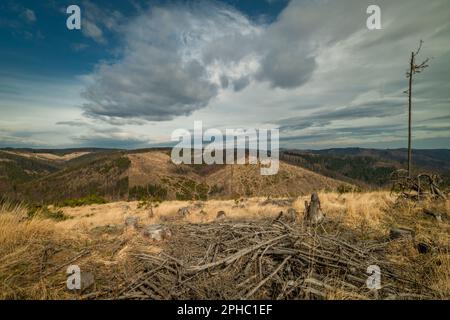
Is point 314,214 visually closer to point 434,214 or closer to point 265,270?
point 434,214

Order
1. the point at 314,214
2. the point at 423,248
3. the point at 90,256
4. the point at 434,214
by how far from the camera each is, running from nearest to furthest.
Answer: the point at 90,256, the point at 423,248, the point at 314,214, the point at 434,214

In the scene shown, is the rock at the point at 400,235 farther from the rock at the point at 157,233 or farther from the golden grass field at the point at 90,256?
the rock at the point at 157,233

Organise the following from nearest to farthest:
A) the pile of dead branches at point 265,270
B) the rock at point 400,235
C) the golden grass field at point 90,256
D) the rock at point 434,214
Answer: the pile of dead branches at point 265,270, the golden grass field at point 90,256, the rock at point 400,235, the rock at point 434,214

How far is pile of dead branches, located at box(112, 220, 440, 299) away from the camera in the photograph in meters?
3.00

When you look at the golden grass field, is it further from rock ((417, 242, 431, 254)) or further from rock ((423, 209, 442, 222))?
rock ((423, 209, 442, 222))

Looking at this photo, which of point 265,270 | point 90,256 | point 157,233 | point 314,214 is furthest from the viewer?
point 314,214

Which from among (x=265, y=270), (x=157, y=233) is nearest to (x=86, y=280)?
(x=157, y=233)

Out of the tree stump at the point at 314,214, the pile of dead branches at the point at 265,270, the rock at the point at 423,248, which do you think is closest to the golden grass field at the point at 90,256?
the rock at the point at 423,248

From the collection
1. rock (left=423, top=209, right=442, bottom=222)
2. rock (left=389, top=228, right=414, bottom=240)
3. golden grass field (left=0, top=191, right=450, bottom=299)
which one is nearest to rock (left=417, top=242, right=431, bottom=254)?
golden grass field (left=0, top=191, right=450, bottom=299)

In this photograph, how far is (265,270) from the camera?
344 centimetres

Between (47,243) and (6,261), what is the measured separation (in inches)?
31.9

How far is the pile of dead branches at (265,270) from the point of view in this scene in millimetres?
3002
